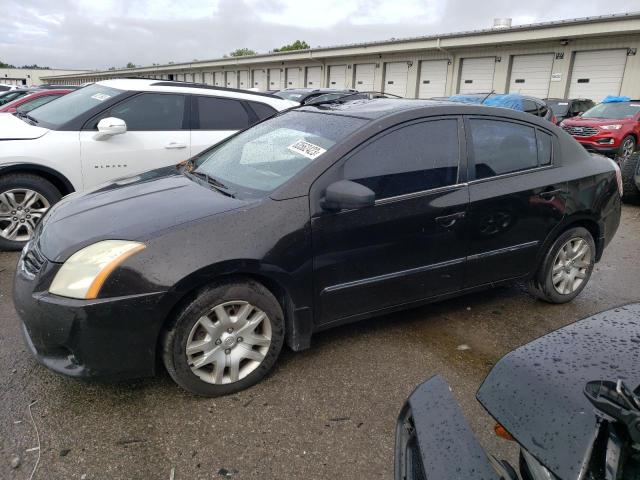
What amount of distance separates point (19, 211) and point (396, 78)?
26.3m

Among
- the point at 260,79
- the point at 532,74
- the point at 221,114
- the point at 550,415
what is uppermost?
the point at 260,79

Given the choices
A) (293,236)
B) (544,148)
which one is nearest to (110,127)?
(293,236)

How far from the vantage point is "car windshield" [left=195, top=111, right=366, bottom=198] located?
299cm

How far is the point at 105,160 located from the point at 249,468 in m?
3.97

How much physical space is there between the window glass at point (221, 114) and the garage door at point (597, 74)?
716 inches

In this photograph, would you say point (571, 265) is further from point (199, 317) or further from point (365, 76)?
point (365, 76)

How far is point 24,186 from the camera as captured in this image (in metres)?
4.84

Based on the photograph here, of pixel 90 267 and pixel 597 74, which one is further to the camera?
pixel 597 74

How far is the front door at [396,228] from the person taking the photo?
2900 millimetres

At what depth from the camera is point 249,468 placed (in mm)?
2246

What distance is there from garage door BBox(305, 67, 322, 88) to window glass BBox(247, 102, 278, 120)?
28858 mm

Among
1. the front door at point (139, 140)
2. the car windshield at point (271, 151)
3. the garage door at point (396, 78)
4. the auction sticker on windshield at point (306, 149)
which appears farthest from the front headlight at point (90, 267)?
the garage door at point (396, 78)

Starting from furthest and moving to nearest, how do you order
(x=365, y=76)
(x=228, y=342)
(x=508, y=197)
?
(x=365, y=76) → (x=508, y=197) → (x=228, y=342)

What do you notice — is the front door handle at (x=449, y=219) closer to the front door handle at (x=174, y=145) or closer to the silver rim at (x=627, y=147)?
the front door handle at (x=174, y=145)
